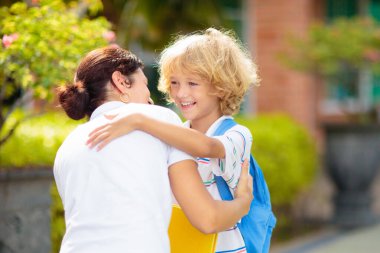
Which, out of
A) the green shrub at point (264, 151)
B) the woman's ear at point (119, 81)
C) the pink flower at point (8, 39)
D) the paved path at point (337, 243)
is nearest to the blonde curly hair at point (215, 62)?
the woman's ear at point (119, 81)

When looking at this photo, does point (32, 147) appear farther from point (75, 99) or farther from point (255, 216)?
point (75, 99)

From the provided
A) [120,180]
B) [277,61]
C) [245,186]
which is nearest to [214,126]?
[245,186]

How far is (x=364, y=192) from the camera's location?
1040 cm

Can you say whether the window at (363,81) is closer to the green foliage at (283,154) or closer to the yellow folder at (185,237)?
the green foliage at (283,154)

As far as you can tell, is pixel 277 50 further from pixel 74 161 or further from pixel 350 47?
pixel 74 161

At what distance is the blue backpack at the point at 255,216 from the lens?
2954 mm

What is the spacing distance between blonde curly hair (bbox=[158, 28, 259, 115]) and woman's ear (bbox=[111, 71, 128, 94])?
1.46 feet

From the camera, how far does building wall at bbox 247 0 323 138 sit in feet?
43.0

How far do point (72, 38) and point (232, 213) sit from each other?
2.59m

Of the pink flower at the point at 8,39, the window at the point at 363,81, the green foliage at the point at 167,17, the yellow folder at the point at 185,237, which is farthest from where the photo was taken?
the window at the point at 363,81

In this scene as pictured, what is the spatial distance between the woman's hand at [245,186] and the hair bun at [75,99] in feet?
1.92

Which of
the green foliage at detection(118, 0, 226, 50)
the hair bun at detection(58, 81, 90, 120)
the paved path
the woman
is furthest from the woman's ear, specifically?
the green foliage at detection(118, 0, 226, 50)

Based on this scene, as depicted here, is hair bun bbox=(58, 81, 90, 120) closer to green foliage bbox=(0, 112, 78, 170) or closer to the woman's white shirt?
the woman's white shirt

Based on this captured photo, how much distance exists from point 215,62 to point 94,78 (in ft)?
1.82
